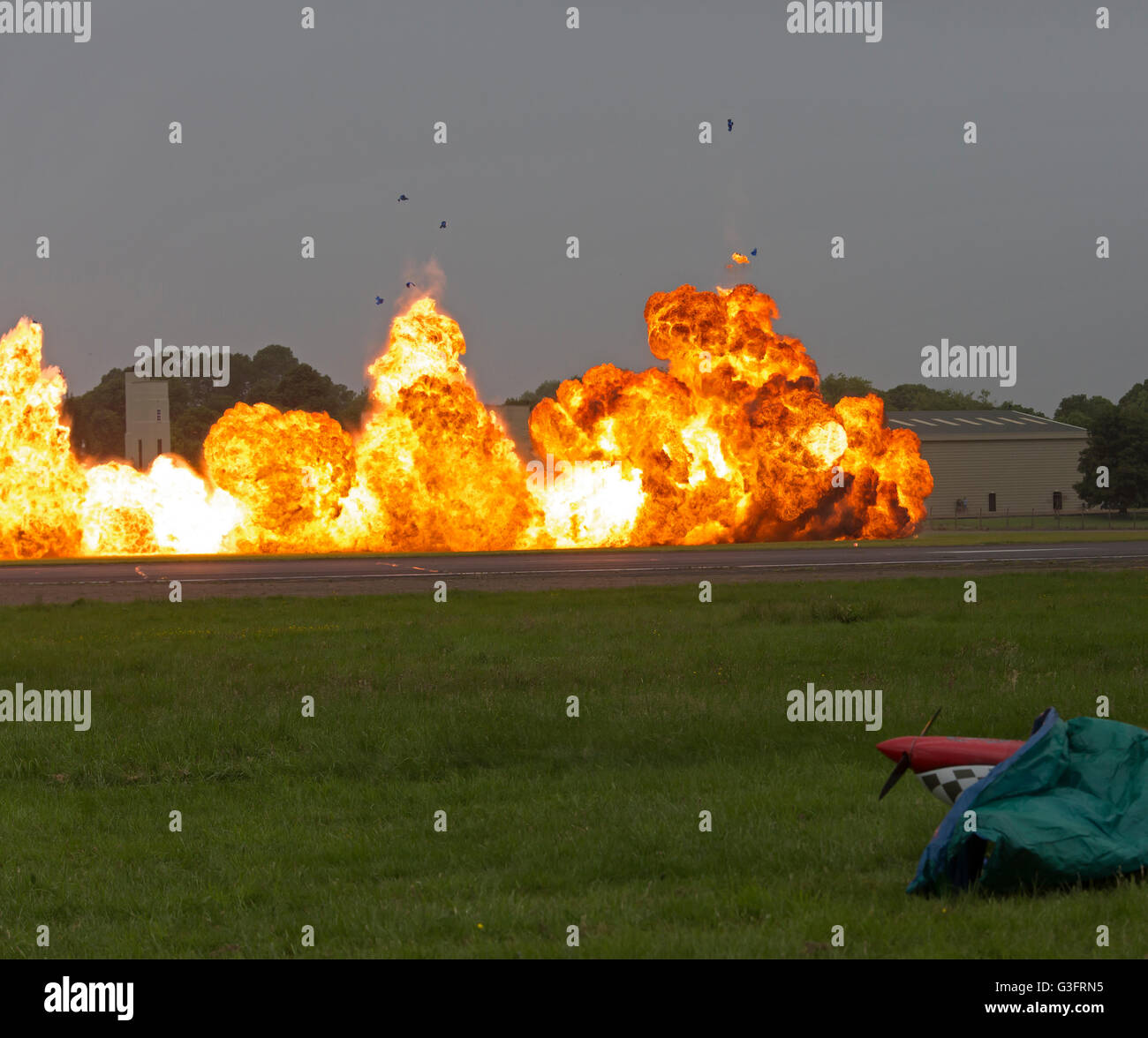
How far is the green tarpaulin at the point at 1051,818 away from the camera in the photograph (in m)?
6.97

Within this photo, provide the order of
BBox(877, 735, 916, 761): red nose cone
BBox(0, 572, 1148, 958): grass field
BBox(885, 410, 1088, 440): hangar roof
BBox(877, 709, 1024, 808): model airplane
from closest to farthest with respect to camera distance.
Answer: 1. BBox(0, 572, 1148, 958): grass field
2. BBox(877, 709, 1024, 808): model airplane
3. BBox(877, 735, 916, 761): red nose cone
4. BBox(885, 410, 1088, 440): hangar roof

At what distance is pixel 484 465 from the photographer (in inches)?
2156

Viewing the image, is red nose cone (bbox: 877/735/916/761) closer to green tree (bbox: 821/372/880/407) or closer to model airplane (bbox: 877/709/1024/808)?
model airplane (bbox: 877/709/1024/808)

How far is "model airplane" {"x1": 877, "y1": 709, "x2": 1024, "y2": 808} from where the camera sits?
25.3ft

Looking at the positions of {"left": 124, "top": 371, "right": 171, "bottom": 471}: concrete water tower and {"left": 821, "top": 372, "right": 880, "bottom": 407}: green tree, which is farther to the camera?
{"left": 821, "top": 372, "right": 880, "bottom": 407}: green tree

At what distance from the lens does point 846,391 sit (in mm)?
132500

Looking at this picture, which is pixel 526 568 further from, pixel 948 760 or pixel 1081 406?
pixel 1081 406

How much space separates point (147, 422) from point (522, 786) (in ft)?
209

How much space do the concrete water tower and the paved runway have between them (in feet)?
70.3

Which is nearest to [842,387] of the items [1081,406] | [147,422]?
[1081,406]

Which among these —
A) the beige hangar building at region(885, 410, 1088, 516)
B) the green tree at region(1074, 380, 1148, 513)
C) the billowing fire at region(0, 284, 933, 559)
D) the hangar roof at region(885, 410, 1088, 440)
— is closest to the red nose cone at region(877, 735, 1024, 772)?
the billowing fire at region(0, 284, 933, 559)

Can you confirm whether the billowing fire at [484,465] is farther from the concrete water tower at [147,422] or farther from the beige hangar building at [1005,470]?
the beige hangar building at [1005,470]

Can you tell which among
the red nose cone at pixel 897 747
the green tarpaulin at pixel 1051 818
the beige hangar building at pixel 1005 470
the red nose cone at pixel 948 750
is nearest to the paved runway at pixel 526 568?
the red nose cone at pixel 897 747

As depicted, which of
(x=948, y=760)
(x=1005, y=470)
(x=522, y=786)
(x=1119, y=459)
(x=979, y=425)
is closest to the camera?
(x=948, y=760)
